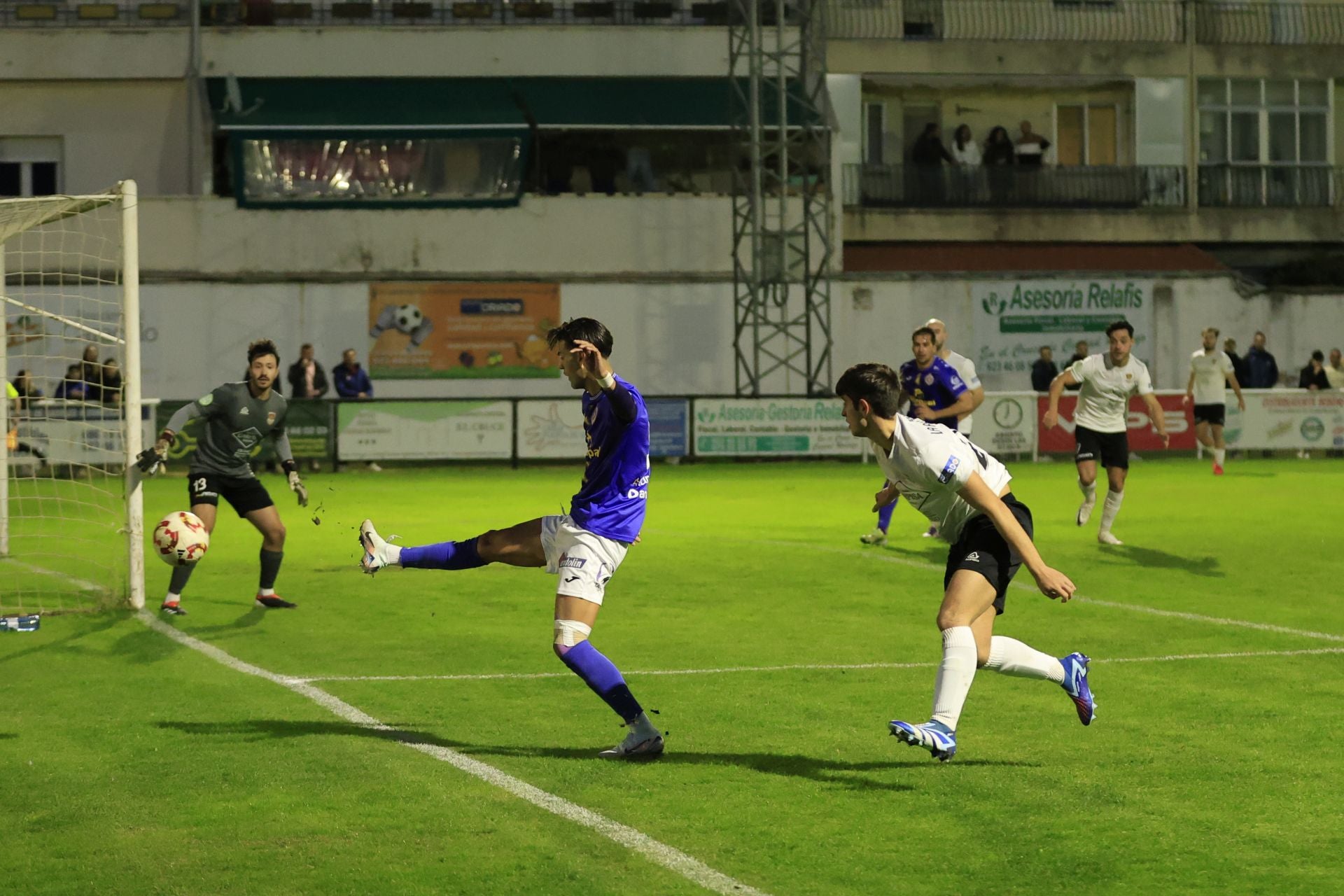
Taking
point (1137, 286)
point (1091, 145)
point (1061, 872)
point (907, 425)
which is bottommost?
point (1061, 872)

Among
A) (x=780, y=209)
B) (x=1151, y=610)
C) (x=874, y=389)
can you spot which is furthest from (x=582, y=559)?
(x=780, y=209)

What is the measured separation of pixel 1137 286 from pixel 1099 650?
3039cm

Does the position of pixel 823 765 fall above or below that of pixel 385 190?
below

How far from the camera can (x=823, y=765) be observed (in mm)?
7836

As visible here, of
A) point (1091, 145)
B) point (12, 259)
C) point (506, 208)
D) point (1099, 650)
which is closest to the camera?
point (1099, 650)

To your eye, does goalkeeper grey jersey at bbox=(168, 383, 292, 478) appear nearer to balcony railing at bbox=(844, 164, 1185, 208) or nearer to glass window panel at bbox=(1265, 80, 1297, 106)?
balcony railing at bbox=(844, 164, 1185, 208)

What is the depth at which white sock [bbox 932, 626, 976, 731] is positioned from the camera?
7.40 meters

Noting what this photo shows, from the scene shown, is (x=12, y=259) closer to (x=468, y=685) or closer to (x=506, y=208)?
(x=506, y=208)

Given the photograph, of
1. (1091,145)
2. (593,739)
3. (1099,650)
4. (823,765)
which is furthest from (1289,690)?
(1091,145)

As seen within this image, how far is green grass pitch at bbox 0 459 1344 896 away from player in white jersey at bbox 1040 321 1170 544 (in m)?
0.93

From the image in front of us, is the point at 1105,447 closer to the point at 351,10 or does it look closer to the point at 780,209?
the point at 780,209

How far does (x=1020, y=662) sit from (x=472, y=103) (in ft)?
109

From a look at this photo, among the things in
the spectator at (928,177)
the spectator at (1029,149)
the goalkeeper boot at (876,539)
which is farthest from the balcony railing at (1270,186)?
the goalkeeper boot at (876,539)

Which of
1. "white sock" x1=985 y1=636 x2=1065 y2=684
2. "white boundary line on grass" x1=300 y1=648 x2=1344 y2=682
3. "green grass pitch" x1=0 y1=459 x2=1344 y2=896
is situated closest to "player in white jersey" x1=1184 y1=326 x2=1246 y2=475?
"green grass pitch" x1=0 y1=459 x2=1344 y2=896
